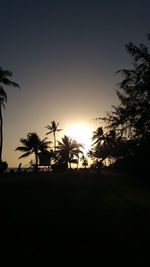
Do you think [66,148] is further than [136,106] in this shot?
Yes

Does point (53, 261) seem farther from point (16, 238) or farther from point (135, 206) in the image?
point (135, 206)

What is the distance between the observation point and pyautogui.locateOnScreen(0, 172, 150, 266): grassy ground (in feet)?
32.1

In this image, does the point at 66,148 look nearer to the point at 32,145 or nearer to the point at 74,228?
the point at 32,145

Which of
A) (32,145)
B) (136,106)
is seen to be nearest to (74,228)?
(136,106)

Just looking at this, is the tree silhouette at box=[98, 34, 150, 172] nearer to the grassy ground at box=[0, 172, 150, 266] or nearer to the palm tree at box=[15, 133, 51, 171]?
the grassy ground at box=[0, 172, 150, 266]

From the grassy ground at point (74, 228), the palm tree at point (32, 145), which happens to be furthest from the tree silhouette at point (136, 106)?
the palm tree at point (32, 145)

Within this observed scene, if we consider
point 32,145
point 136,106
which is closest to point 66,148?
point 32,145

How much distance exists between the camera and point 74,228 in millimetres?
12531

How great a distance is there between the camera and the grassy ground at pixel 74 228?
9.78 metres

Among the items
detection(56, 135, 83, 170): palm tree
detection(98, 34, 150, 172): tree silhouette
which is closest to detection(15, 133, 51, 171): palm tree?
detection(56, 135, 83, 170): palm tree

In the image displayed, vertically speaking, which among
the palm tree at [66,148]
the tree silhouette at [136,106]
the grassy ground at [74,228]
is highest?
the palm tree at [66,148]

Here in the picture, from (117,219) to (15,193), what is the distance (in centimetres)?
759

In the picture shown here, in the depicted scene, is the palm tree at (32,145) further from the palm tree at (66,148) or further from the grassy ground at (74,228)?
the grassy ground at (74,228)

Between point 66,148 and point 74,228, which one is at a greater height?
point 66,148
